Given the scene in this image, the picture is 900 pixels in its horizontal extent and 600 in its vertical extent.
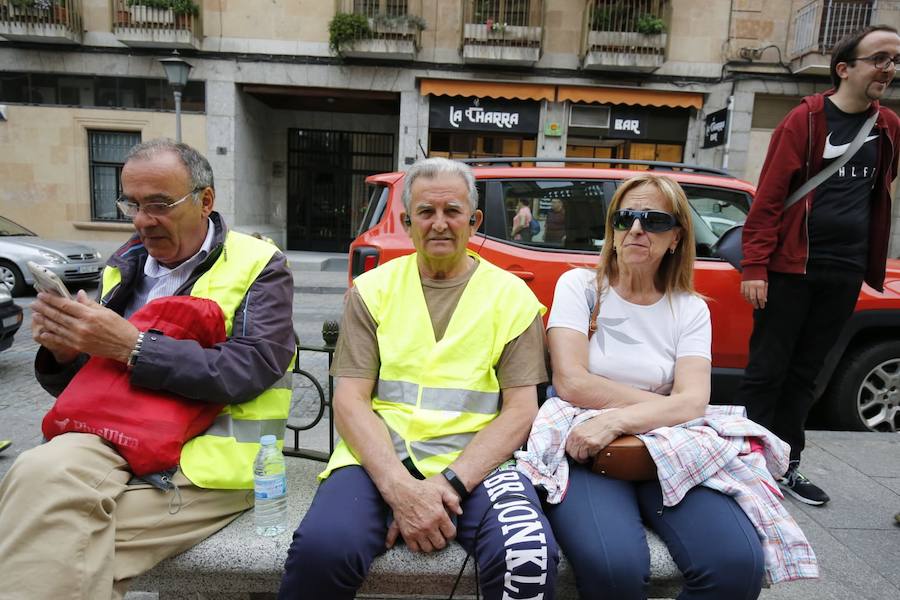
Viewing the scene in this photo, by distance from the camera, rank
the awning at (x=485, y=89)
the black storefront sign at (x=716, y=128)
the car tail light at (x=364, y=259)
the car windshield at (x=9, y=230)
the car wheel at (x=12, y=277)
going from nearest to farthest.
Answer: the car tail light at (x=364, y=259), the car wheel at (x=12, y=277), the car windshield at (x=9, y=230), the black storefront sign at (x=716, y=128), the awning at (x=485, y=89)

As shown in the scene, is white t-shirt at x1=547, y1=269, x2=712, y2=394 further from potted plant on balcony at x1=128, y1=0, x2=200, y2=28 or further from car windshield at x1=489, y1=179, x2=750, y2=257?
potted plant on balcony at x1=128, y1=0, x2=200, y2=28

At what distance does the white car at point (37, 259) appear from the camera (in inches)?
368

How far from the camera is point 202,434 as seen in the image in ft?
6.16

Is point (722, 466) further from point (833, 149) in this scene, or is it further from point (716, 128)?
point (716, 128)

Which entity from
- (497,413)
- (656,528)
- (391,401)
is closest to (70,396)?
(391,401)

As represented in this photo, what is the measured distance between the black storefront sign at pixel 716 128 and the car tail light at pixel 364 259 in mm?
11129

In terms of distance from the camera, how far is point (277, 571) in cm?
172

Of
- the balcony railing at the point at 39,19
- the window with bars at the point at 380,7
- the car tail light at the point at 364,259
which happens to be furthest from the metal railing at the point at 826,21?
the balcony railing at the point at 39,19

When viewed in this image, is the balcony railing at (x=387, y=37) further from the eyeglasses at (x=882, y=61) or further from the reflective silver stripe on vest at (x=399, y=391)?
the reflective silver stripe on vest at (x=399, y=391)

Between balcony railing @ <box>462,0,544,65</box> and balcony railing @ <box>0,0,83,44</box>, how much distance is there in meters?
9.43

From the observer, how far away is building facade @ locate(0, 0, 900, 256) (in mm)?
13406

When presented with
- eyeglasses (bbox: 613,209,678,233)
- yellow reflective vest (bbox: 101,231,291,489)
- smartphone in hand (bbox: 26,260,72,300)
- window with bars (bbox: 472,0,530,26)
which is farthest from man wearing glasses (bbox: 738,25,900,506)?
window with bars (bbox: 472,0,530,26)

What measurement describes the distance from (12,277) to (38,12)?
25.7ft

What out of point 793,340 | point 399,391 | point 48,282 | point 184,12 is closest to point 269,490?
point 399,391
